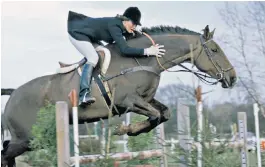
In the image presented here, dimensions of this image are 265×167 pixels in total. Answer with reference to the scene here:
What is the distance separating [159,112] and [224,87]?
76 cm

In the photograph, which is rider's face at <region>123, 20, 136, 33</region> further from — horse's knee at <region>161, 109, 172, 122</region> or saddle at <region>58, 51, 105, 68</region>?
horse's knee at <region>161, 109, 172, 122</region>

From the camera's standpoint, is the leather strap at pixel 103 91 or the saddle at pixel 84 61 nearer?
the leather strap at pixel 103 91

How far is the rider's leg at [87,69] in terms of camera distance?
17.1ft

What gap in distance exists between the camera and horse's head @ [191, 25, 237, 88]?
5578 mm

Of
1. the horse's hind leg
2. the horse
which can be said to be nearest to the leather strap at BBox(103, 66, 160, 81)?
the horse

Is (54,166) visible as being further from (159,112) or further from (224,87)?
(224,87)

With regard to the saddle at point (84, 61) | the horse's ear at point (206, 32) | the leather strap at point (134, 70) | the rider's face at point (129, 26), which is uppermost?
the rider's face at point (129, 26)

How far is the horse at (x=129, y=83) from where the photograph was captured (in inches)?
209

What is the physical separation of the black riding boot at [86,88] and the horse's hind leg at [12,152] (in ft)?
2.33

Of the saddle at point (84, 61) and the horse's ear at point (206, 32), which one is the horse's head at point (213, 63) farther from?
the saddle at point (84, 61)

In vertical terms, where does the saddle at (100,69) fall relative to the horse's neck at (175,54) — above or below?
below

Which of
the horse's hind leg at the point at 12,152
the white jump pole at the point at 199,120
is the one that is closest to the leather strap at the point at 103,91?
the horse's hind leg at the point at 12,152

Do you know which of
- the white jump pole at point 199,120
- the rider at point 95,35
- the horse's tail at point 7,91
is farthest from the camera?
the horse's tail at point 7,91

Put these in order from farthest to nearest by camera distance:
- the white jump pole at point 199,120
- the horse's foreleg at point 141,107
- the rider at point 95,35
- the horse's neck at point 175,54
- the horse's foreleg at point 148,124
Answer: the horse's neck at point 175,54 < the rider at point 95,35 < the horse's foreleg at point 141,107 < the horse's foreleg at point 148,124 < the white jump pole at point 199,120
